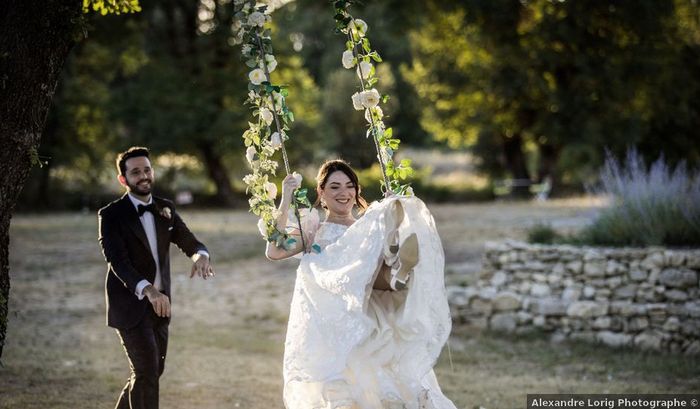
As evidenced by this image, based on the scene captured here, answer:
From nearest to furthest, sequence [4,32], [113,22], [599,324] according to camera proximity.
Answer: [4,32] < [599,324] < [113,22]

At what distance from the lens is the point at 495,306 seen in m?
10.7

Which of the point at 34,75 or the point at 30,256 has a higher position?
the point at 34,75

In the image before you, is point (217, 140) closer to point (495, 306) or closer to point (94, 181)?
point (94, 181)

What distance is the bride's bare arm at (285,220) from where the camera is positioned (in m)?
4.87

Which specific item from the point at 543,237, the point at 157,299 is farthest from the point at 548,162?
the point at 157,299

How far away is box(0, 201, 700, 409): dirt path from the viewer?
7.84 meters

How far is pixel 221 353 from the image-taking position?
32.2 ft

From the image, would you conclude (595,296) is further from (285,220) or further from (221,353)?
(285,220)

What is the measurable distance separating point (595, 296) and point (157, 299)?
22.4ft

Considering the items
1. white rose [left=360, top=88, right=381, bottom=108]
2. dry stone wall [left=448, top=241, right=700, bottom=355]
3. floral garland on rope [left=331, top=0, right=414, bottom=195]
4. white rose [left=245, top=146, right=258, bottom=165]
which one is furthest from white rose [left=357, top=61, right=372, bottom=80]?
dry stone wall [left=448, top=241, right=700, bottom=355]

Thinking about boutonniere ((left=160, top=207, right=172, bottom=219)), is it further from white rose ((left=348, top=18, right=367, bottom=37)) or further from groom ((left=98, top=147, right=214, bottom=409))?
white rose ((left=348, top=18, right=367, bottom=37))

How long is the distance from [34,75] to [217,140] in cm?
2638

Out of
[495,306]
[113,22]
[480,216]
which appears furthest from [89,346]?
[113,22]

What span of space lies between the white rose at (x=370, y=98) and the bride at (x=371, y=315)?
26.8 inches
